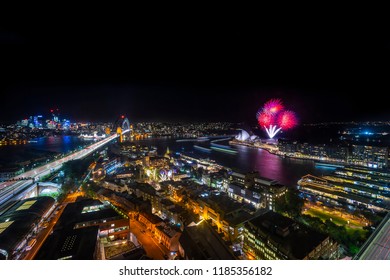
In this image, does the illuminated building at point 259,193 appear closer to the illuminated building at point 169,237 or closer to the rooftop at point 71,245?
the illuminated building at point 169,237

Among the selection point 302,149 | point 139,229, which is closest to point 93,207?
point 139,229

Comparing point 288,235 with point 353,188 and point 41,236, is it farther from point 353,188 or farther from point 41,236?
point 353,188

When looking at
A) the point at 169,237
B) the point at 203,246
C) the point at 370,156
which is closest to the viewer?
the point at 203,246

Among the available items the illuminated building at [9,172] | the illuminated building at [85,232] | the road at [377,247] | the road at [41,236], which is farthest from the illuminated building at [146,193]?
the illuminated building at [9,172]

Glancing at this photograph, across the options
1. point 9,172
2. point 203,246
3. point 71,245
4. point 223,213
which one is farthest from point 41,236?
point 9,172
